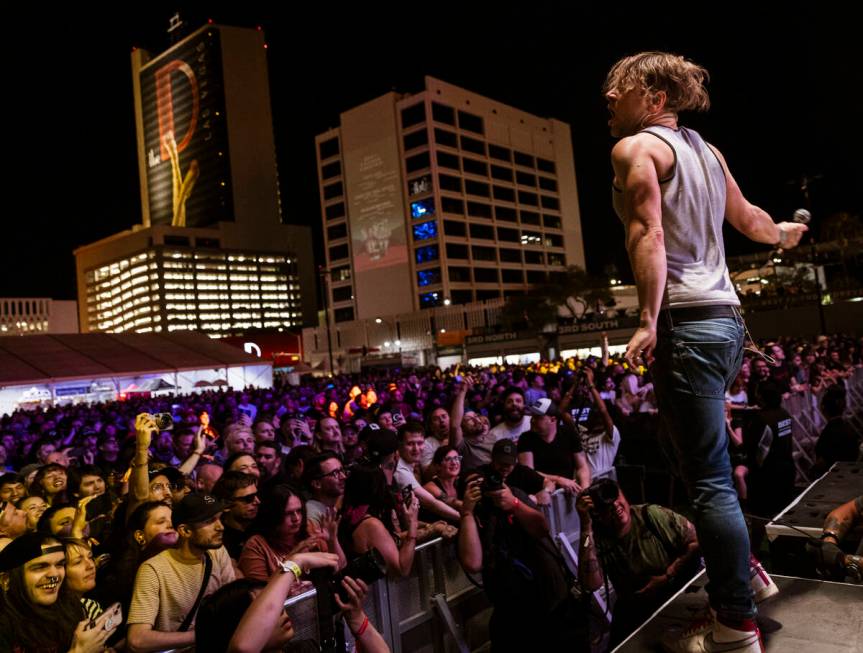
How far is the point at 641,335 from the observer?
2.00 metres

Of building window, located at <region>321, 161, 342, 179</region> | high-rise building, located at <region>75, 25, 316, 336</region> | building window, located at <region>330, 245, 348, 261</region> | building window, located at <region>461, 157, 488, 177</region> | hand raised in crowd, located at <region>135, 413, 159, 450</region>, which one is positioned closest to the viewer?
hand raised in crowd, located at <region>135, 413, 159, 450</region>

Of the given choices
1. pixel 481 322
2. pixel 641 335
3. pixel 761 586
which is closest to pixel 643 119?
pixel 641 335

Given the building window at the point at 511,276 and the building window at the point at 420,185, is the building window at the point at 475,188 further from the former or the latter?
the building window at the point at 511,276

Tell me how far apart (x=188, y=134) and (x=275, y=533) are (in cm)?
15055

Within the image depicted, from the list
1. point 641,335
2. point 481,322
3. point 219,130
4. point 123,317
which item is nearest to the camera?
point 641,335

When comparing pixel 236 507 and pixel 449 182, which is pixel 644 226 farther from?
pixel 449 182

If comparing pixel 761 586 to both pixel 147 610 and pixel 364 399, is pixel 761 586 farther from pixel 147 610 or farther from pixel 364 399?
pixel 364 399

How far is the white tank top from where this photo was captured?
2.15 m

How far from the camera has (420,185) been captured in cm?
7781

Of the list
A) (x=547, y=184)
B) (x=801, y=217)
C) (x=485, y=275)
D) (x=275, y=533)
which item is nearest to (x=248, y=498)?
(x=275, y=533)

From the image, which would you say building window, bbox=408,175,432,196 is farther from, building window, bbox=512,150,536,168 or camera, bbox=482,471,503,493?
camera, bbox=482,471,503,493

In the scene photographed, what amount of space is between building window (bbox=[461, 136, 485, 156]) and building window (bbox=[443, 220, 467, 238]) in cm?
1073

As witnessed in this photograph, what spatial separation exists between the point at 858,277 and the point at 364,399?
41.5 metres

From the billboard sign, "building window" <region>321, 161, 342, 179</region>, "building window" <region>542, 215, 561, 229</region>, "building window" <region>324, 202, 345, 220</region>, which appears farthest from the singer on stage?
the billboard sign
